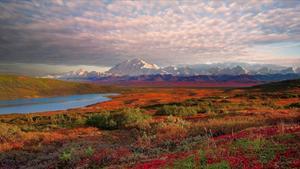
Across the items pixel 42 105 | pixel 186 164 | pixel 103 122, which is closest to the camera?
pixel 186 164

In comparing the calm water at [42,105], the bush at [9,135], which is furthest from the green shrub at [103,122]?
the calm water at [42,105]

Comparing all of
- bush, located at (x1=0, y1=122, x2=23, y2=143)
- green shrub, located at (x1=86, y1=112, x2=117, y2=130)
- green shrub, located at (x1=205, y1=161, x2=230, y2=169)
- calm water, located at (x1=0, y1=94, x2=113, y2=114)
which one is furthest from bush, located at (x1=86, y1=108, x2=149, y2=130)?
calm water, located at (x1=0, y1=94, x2=113, y2=114)

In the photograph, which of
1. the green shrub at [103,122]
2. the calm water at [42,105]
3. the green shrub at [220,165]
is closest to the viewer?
the green shrub at [220,165]

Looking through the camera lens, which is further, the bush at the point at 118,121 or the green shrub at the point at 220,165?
the bush at the point at 118,121

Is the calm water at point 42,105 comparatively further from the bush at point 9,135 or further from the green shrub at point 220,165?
the green shrub at point 220,165

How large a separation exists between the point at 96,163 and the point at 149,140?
13.8 ft

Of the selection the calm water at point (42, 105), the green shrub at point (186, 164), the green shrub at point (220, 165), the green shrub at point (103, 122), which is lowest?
the calm water at point (42, 105)

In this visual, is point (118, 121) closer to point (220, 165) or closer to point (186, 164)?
point (186, 164)

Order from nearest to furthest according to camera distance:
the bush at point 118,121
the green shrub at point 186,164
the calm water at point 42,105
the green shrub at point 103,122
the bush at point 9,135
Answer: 1. the green shrub at point 186,164
2. the bush at point 9,135
3. the bush at point 118,121
4. the green shrub at point 103,122
5. the calm water at point 42,105

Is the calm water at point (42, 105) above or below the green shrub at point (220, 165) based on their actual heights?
below

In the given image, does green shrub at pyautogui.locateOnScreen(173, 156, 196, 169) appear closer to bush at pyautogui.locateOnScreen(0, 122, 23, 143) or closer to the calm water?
bush at pyautogui.locateOnScreen(0, 122, 23, 143)

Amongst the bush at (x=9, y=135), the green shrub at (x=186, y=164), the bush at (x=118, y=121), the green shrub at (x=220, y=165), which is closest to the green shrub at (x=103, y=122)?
the bush at (x=118, y=121)

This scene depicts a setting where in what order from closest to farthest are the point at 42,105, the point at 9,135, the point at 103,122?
the point at 9,135 < the point at 103,122 < the point at 42,105

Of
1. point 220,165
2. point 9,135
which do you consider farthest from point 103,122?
point 220,165
